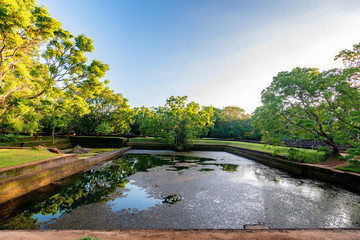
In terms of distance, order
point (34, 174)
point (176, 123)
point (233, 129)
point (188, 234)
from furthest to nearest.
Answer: point (233, 129)
point (176, 123)
point (34, 174)
point (188, 234)

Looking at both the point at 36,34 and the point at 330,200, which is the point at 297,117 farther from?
the point at 36,34

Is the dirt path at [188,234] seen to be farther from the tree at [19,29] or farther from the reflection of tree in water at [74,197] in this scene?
the tree at [19,29]

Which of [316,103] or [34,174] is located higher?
[316,103]

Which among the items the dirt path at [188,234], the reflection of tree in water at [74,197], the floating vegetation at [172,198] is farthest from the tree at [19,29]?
the floating vegetation at [172,198]

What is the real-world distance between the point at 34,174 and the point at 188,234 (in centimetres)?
738

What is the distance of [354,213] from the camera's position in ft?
16.7

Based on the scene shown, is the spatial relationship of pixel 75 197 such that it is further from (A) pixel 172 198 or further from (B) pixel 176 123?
(B) pixel 176 123

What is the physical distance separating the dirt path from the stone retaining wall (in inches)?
133

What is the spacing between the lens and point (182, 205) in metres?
5.30

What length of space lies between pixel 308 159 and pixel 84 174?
15.3 metres

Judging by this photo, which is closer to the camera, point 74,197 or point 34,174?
point 74,197

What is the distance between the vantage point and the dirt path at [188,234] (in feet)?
9.89

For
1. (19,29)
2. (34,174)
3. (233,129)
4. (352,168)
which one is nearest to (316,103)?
(352,168)

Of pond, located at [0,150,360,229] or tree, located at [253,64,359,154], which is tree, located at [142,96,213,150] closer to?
tree, located at [253,64,359,154]
